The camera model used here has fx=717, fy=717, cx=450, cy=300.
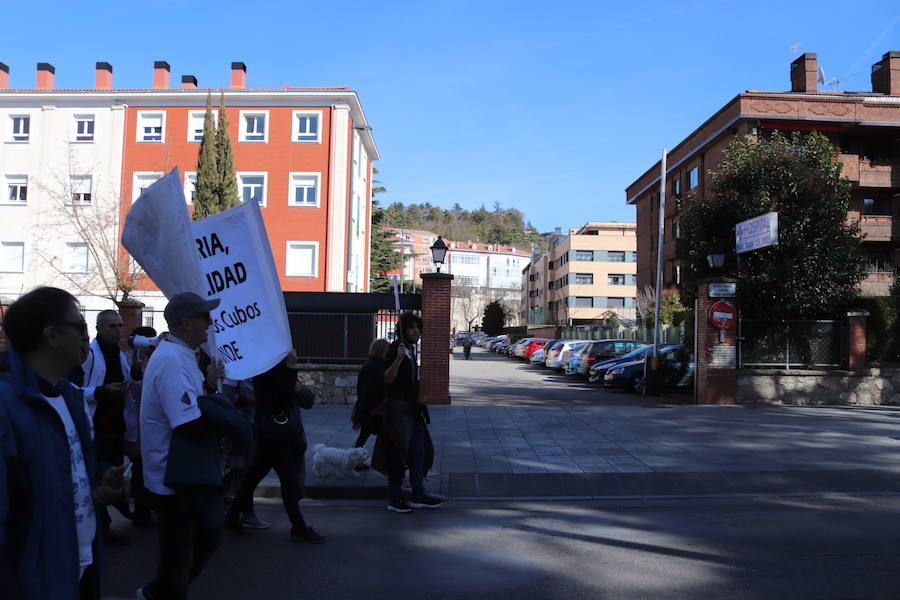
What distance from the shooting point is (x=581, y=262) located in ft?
250

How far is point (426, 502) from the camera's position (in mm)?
7074

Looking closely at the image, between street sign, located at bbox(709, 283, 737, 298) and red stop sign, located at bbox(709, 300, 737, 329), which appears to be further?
street sign, located at bbox(709, 283, 737, 298)

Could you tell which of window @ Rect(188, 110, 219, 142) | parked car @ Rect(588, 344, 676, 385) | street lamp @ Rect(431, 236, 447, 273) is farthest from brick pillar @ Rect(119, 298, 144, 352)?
window @ Rect(188, 110, 219, 142)

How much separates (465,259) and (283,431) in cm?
13811

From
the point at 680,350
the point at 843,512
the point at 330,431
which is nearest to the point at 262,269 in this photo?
the point at 843,512

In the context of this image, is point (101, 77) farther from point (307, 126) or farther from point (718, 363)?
point (718, 363)

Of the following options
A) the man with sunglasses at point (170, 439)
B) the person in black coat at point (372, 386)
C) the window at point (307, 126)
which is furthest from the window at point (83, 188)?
the man with sunglasses at point (170, 439)

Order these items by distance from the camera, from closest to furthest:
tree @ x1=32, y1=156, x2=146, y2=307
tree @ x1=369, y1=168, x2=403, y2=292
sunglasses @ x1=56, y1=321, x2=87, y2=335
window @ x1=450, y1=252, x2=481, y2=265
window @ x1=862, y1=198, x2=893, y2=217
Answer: sunglasses @ x1=56, y1=321, x2=87, y2=335 < tree @ x1=32, y1=156, x2=146, y2=307 < window @ x1=862, y1=198, x2=893, y2=217 < tree @ x1=369, y1=168, x2=403, y2=292 < window @ x1=450, y1=252, x2=481, y2=265

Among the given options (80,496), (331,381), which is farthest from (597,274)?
(80,496)

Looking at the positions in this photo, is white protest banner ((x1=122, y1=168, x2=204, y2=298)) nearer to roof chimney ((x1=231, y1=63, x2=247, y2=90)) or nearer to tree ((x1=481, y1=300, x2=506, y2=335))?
roof chimney ((x1=231, y1=63, x2=247, y2=90))

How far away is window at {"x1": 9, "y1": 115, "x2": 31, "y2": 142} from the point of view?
3656cm

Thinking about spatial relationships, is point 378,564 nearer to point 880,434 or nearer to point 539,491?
point 539,491

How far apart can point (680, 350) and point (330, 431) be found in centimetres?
1175

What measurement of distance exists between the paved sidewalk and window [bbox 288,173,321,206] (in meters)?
22.6
